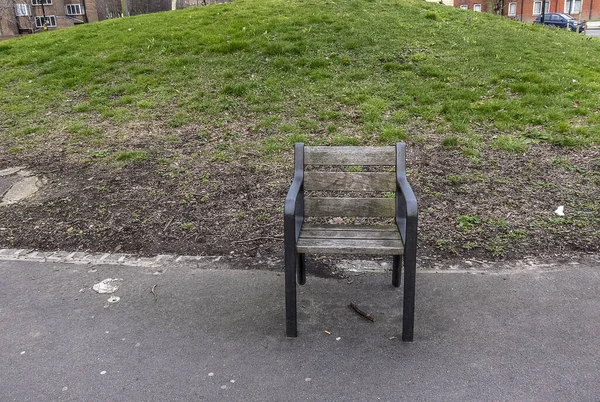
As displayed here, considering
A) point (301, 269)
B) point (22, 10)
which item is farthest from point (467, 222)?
point (22, 10)

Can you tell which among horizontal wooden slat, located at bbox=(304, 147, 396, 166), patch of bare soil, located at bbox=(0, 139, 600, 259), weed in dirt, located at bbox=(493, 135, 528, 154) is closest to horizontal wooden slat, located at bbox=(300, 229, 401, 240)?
horizontal wooden slat, located at bbox=(304, 147, 396, 166)

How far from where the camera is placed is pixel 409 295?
3092 millimetres

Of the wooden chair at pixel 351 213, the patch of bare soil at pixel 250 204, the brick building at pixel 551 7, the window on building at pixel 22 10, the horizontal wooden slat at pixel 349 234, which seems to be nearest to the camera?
the wooden chair at pixel 351 213

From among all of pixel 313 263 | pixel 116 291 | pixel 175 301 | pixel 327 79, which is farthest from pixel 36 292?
pixel 327 79

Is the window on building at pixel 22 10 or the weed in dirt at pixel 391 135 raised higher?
the window on building at pixel 22 10

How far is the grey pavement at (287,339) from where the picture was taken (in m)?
2.78

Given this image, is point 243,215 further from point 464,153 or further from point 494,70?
point 494,70

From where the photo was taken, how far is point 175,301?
3703 millimetres

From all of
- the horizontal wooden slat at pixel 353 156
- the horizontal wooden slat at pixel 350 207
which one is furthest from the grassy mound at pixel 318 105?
the horizontal wooden slat at pixel 353 156

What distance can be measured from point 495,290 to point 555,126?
4.49 meters

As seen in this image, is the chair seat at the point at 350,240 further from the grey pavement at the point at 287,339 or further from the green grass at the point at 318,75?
the green grass at the point at 318,75

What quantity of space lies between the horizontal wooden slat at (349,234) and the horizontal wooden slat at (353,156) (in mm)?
472

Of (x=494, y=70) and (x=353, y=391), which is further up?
(x=494, y=70)

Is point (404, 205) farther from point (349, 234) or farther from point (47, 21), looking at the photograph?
point (47, 21)
